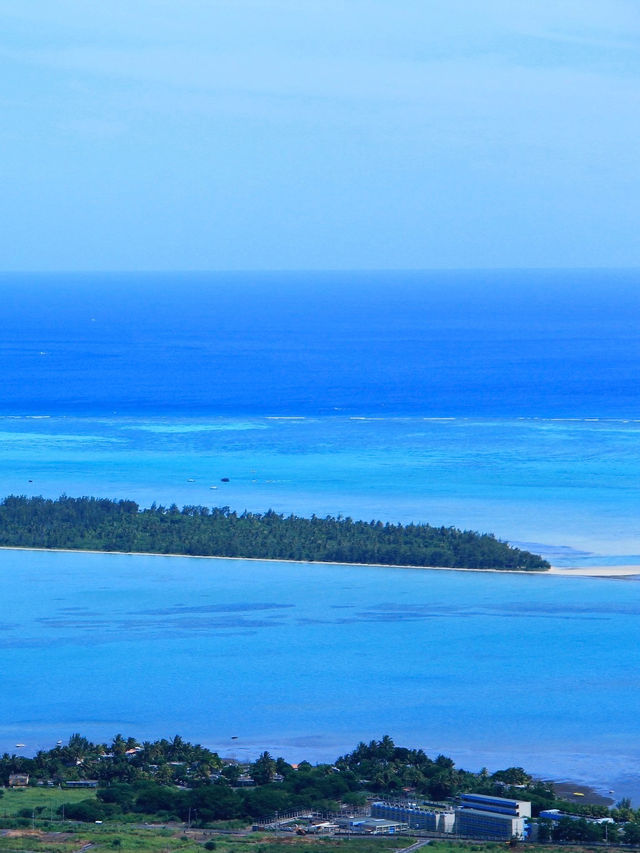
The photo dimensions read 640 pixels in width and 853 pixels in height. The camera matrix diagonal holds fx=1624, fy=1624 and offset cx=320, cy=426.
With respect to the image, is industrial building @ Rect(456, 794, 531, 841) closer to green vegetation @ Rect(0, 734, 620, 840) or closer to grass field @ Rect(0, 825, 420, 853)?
green vegetation @ Rect(0, 734, 620, 840)

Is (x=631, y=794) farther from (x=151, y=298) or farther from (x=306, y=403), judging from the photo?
(x=151, y=298)

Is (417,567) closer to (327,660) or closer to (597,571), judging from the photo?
(597,571)

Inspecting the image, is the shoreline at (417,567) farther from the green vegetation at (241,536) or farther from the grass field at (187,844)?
the grass field at (187,844)

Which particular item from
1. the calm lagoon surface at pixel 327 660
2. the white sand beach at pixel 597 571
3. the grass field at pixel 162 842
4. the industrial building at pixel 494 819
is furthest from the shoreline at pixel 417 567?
the grass field at pixel 162 842

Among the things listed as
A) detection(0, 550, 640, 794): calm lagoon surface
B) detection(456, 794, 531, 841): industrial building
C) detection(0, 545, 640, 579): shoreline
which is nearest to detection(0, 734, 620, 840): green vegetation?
detection(456, 794, 531, 841): industrial building

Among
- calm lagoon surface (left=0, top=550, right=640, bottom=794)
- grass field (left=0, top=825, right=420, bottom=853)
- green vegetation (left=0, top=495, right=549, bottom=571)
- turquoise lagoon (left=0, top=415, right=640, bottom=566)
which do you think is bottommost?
grass field (left=0, top=825, right=420, bottom=853)
